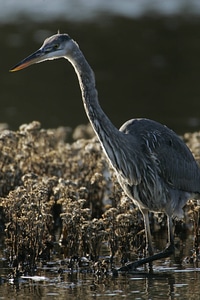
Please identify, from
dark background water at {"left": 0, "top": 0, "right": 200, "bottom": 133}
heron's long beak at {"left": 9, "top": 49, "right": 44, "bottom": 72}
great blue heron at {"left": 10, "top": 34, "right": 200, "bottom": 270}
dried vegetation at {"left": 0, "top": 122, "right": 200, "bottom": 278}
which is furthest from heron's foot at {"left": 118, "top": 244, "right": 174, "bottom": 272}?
dark background water at {"left": 0, "top": 0, "right": 200, "bottom": 133}

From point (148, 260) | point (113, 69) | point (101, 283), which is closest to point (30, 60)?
point (101, 283)

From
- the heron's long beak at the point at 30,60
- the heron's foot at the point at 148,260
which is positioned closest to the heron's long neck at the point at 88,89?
the heron's long beak at the point at 30,60

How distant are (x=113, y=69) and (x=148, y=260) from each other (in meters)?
10.8

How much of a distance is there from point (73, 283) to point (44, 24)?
1512cm

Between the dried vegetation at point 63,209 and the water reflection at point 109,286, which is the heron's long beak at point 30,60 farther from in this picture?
the water reflection at point 109,286

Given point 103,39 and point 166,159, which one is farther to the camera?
point 103,39

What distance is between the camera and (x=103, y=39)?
20891 millimetres

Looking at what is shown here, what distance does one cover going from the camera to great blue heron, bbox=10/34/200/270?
802 centimetres

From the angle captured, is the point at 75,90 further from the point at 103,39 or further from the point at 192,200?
the point at 192,200

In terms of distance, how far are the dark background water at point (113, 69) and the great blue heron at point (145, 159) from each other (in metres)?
6.41

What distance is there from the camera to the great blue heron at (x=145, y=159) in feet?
26.3

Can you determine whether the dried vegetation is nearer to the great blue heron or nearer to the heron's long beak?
the great blue heron

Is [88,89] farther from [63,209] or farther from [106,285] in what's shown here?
[106,285]

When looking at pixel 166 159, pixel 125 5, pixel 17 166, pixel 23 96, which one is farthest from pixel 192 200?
pixel 125 5
